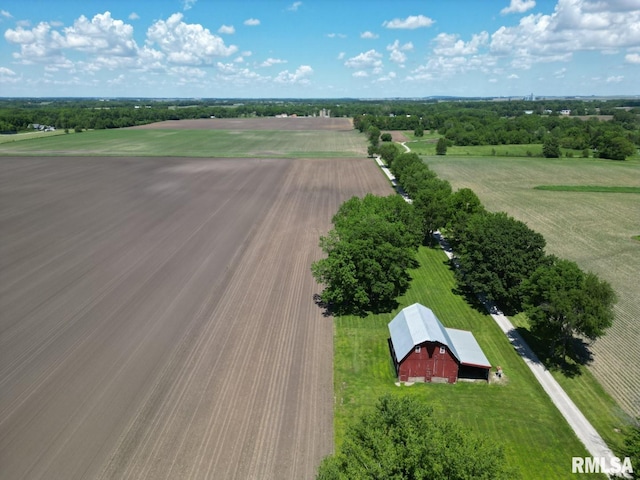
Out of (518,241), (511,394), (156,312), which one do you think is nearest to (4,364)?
(156,312)

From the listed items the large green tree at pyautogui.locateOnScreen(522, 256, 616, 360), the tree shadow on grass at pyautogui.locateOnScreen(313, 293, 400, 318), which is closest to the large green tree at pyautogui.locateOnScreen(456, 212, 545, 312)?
the large green tree at pyautogui.locateOnScreen(522, 256, 616, 360)

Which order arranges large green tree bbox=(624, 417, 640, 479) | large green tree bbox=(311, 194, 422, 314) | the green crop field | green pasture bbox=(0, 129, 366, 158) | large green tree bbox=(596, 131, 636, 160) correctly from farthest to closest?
green pasture bbox=(0, 129, 366, 158), large green tree bbox=(596, 131, 636, 160), large green tree bbox=(311, 194, 422, 314), the green crop field, large green tree bbox=(624, 417, 640, 479)

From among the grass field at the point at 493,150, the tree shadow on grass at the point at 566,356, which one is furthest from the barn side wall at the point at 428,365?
the grass field at the point at 493,150

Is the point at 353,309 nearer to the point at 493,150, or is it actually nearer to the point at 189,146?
the point at 493,150

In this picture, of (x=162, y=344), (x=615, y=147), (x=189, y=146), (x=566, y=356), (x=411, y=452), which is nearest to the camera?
(x=411, y=452)

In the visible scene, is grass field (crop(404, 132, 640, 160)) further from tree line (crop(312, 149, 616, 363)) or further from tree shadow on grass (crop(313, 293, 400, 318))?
tree shadow on grass (crop(313, 293, 400, 318))

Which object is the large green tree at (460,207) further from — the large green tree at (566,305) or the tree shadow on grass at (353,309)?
the large green tree at (566,305)

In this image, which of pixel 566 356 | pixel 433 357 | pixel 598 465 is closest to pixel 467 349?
pixel 433 357
